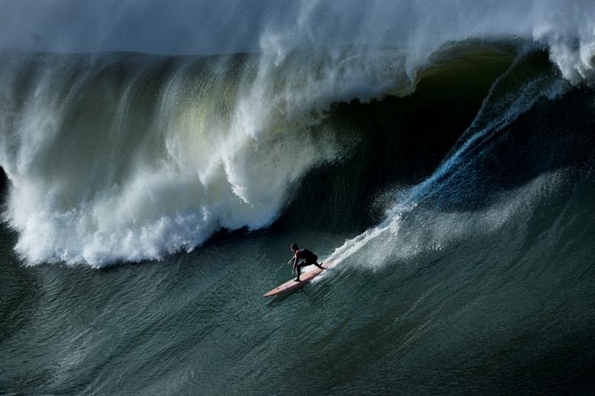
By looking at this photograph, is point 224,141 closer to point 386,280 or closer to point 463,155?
point 463,155

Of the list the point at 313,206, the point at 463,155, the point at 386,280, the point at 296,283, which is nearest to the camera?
the point at 386,280

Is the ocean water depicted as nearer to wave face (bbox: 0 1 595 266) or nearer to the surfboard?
wave face (bbox: 0 1 595 266)

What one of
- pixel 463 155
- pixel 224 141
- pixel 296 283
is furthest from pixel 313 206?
pixel 463 155

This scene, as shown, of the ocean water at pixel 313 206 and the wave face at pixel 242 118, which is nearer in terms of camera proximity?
the ocean water at pixel 313 206

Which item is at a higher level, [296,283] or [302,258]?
[302,258]

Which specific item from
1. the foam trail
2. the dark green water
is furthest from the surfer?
the foam trail

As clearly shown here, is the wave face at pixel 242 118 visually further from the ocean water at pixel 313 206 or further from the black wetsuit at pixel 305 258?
the black wetsuit at pixel 305 258

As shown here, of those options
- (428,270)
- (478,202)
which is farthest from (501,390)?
(478,202)

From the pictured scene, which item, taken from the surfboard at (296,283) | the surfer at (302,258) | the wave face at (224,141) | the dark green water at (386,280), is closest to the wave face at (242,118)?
the wave face at (224,141)
